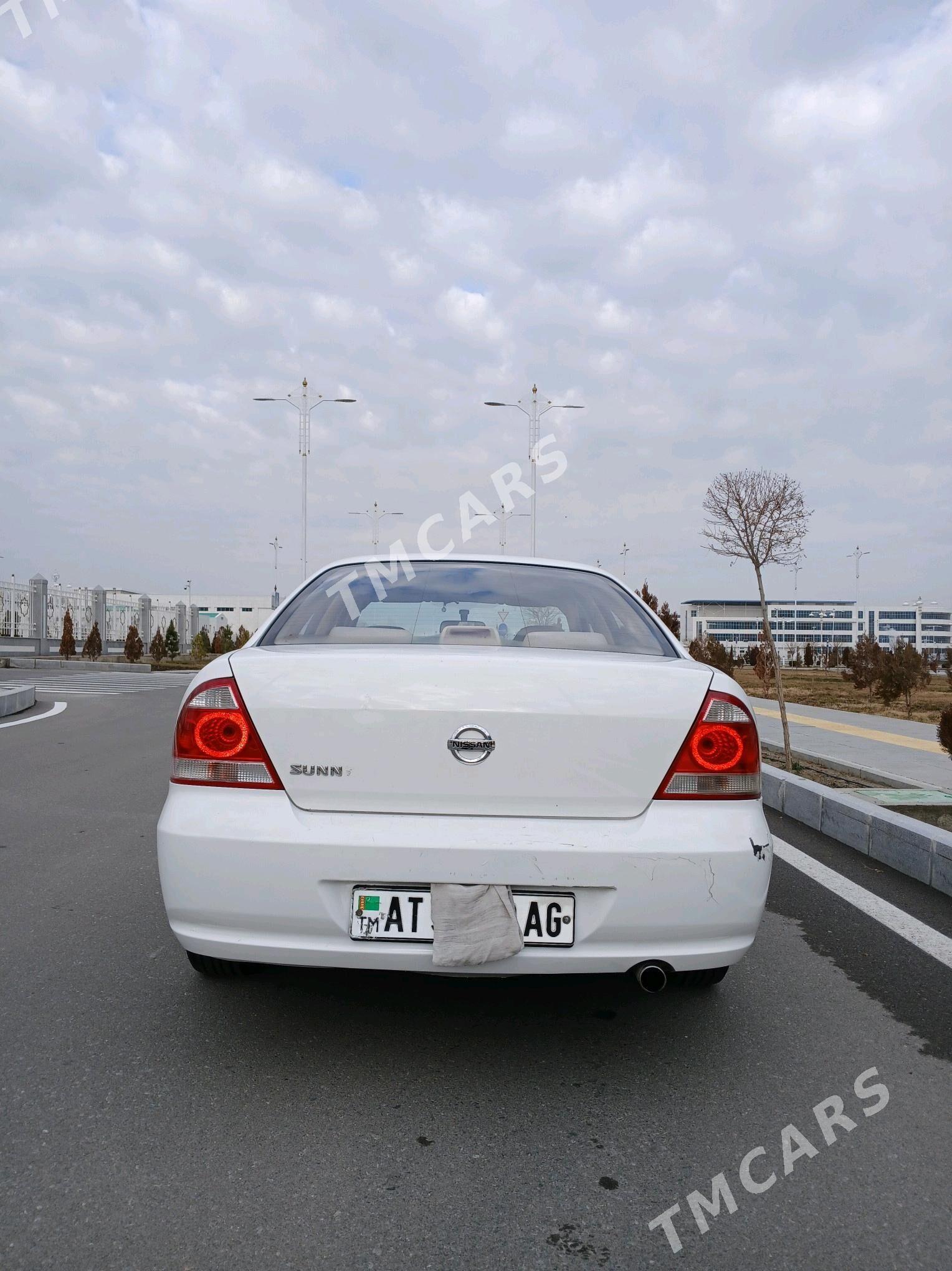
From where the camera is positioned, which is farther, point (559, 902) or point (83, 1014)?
point (83, 1014)

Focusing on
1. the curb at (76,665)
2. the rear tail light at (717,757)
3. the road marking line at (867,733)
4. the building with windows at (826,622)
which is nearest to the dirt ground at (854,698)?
the road marking line at (867,733)

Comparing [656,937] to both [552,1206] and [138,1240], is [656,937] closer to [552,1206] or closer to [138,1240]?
[552,1206]

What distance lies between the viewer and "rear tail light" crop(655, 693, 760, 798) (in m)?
2.43

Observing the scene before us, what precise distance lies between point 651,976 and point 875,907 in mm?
2205

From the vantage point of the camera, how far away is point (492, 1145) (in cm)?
212

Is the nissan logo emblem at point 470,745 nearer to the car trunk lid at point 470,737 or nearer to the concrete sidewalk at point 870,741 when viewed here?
the car trunk lid at point 470,737

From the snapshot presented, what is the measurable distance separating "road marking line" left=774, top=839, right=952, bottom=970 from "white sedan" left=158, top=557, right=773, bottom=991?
5.06 feet

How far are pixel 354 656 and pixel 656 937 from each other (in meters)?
1.06

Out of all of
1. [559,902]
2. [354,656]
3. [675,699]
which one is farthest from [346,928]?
[675,699]

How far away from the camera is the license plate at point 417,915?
229 centimetres

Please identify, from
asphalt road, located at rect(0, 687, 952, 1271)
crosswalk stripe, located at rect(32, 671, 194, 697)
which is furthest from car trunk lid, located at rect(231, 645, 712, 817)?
crosswalk stripe, located at rect(32, 671, 194, 697)

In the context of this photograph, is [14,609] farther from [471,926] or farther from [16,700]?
[471,926]

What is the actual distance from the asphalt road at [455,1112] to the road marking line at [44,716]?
9180mm

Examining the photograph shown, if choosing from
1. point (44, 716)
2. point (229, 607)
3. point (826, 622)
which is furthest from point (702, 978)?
point (826, 622)
